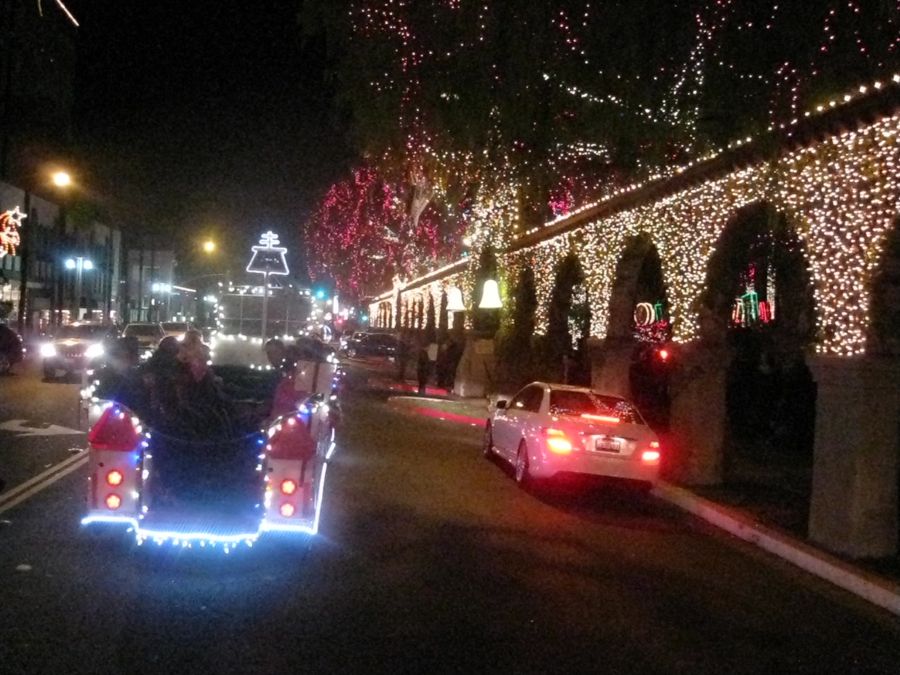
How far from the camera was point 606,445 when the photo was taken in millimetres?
13648

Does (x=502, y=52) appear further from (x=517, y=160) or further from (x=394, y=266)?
(x=394, y=266)

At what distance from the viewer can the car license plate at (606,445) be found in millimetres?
13633

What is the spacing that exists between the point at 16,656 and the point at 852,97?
373 inches

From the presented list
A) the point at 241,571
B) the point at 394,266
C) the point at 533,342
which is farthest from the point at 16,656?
the point at 394,266

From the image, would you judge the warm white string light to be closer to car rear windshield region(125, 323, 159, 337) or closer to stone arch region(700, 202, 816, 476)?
stone arch region(700, 202, 816, 476)

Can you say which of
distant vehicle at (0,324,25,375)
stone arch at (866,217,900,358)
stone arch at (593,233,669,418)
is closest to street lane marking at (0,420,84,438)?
distant vehicle at (0,324,25,375)

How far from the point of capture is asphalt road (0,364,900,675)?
663 centimetres

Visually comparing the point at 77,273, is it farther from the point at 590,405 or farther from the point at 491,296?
the point at 590,405

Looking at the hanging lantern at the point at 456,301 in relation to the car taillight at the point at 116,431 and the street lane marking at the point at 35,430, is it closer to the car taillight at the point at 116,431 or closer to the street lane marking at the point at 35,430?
the street lane marking at the point at 35,430

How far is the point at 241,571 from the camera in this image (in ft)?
28.1

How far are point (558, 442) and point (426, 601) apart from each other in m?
5.88

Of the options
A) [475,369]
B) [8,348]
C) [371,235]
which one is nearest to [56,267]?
[371,235]

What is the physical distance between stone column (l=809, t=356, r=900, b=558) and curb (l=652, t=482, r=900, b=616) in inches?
15.1

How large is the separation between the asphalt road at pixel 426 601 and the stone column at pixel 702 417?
2809 mm
